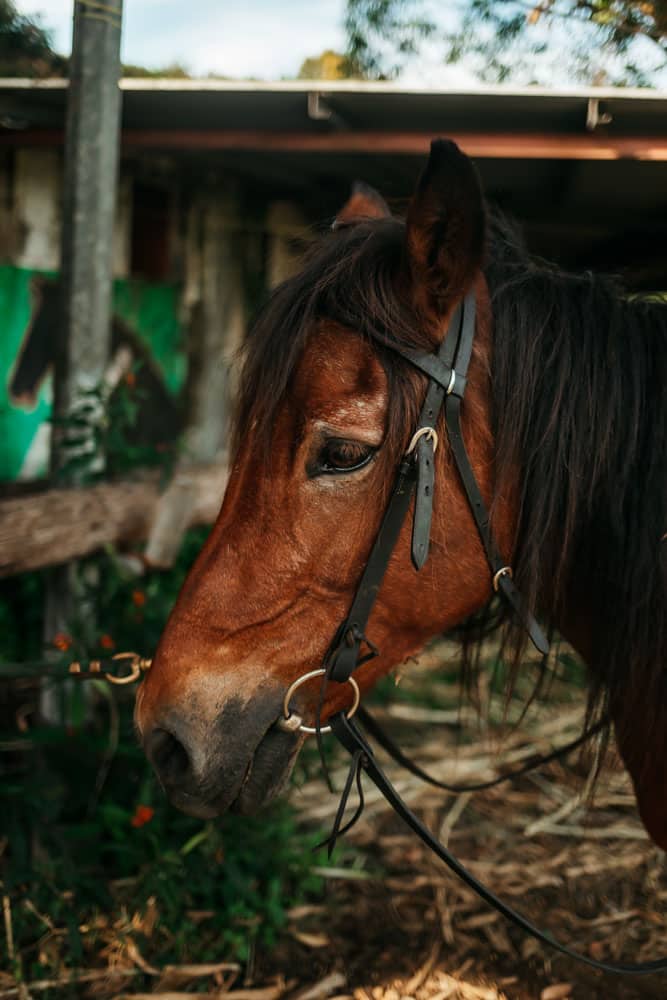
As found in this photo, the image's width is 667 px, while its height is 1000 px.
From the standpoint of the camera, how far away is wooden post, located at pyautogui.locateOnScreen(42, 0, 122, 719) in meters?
2.96

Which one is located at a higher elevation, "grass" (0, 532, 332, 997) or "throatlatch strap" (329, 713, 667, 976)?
"throatlatch strap" (329, 713, 667, 976)

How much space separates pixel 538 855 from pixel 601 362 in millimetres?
2464

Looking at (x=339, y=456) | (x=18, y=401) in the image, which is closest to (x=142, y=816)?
(x=339, y=456)

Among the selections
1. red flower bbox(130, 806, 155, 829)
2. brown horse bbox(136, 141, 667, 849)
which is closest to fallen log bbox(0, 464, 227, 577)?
red flower bbox(130, 806, 155, 829)

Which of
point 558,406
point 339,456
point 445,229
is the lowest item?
point 339,456

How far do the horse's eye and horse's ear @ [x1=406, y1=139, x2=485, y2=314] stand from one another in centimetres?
33

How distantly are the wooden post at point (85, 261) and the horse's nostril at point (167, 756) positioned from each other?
1.53 metres

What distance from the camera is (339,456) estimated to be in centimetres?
164

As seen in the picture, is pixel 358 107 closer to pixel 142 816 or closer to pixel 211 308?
pixel 211 308

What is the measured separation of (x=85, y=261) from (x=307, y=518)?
1.93m

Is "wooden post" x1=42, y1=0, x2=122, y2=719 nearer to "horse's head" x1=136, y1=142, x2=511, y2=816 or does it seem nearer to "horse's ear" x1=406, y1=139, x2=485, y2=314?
"horse's head" x1=136, y1=142, x2=511, y2=816

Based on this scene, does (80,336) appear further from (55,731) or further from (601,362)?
(601,362)

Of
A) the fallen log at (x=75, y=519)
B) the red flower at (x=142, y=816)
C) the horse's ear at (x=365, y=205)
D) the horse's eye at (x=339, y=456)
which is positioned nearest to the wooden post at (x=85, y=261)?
the fallen log at (x=75, y=519)

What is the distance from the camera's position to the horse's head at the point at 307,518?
160 cm
